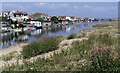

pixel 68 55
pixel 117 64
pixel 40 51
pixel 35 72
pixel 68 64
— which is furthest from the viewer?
pixel 40 51

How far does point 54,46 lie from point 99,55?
17.5 feet

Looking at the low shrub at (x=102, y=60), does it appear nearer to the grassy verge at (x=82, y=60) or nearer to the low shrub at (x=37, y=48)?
the grassy verge at (x=82, y=60)

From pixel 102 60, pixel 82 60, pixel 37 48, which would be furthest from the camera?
pixel 37 48

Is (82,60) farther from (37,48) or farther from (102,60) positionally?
(37,48)

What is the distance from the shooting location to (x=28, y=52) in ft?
47.4

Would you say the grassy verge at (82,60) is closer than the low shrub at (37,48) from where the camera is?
Yes

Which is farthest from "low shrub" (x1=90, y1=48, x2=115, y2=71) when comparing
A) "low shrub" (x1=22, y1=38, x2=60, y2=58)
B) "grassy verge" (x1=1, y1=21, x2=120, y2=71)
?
"low shrub" (x1=22, y1=38, x2=60, y2=58)

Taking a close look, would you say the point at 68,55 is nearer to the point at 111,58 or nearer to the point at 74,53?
the point at 74,53

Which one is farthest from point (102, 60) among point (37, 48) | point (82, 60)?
point (37, 48)

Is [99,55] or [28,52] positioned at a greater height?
[99,55]

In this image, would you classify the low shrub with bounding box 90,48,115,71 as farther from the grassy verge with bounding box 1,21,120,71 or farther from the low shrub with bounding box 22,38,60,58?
the low shrub with bounding box 22,38,60,58

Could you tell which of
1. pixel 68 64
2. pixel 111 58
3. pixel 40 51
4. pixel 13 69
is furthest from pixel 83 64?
pixel 40 51

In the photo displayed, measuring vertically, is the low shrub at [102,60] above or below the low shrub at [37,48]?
above

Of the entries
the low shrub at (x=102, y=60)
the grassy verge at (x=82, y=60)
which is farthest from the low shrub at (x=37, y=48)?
the low shrub at (x=102, y=60)
